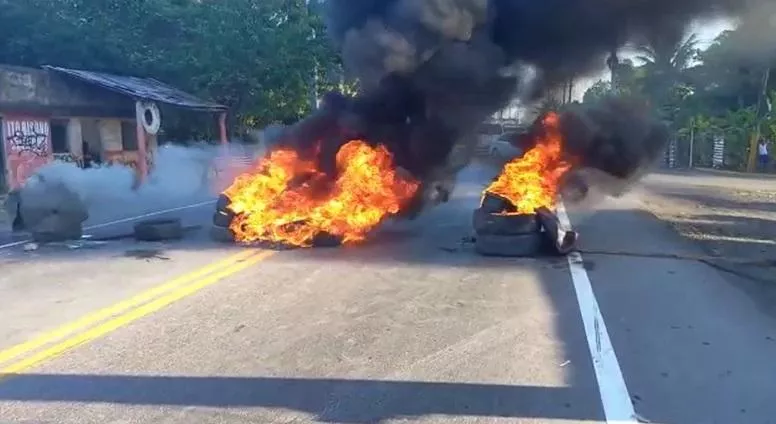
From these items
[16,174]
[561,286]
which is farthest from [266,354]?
[16,174]

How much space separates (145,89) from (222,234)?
47.9 ft

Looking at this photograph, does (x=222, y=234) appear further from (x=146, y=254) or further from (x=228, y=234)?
(x=146, y=254)

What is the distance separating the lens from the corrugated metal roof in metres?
23.3

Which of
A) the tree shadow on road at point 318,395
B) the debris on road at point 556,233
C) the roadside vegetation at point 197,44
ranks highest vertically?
the roadside vegetation at point 197,44

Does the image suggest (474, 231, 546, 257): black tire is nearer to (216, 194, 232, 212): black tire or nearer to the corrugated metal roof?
(216, 194, 232, 212): black tire

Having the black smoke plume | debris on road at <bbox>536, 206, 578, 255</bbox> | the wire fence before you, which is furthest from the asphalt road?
the wire fence

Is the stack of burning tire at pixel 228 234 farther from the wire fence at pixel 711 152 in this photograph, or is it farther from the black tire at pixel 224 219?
the wire fence at pixel 711 152

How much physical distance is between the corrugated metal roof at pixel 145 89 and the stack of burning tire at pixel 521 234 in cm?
1545

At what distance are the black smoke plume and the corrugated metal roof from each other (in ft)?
40.1

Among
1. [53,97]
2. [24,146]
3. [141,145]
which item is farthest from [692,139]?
[24,146]

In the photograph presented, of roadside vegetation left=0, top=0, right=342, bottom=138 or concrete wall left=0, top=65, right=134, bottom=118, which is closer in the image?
concrete wall left=0, top=65, right=134, bottom=118

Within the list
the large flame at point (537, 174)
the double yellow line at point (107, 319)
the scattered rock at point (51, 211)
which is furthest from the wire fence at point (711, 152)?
the double yellow line at point (107, 319)

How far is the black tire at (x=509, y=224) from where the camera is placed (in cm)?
1050

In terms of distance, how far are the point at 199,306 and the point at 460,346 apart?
254cm
